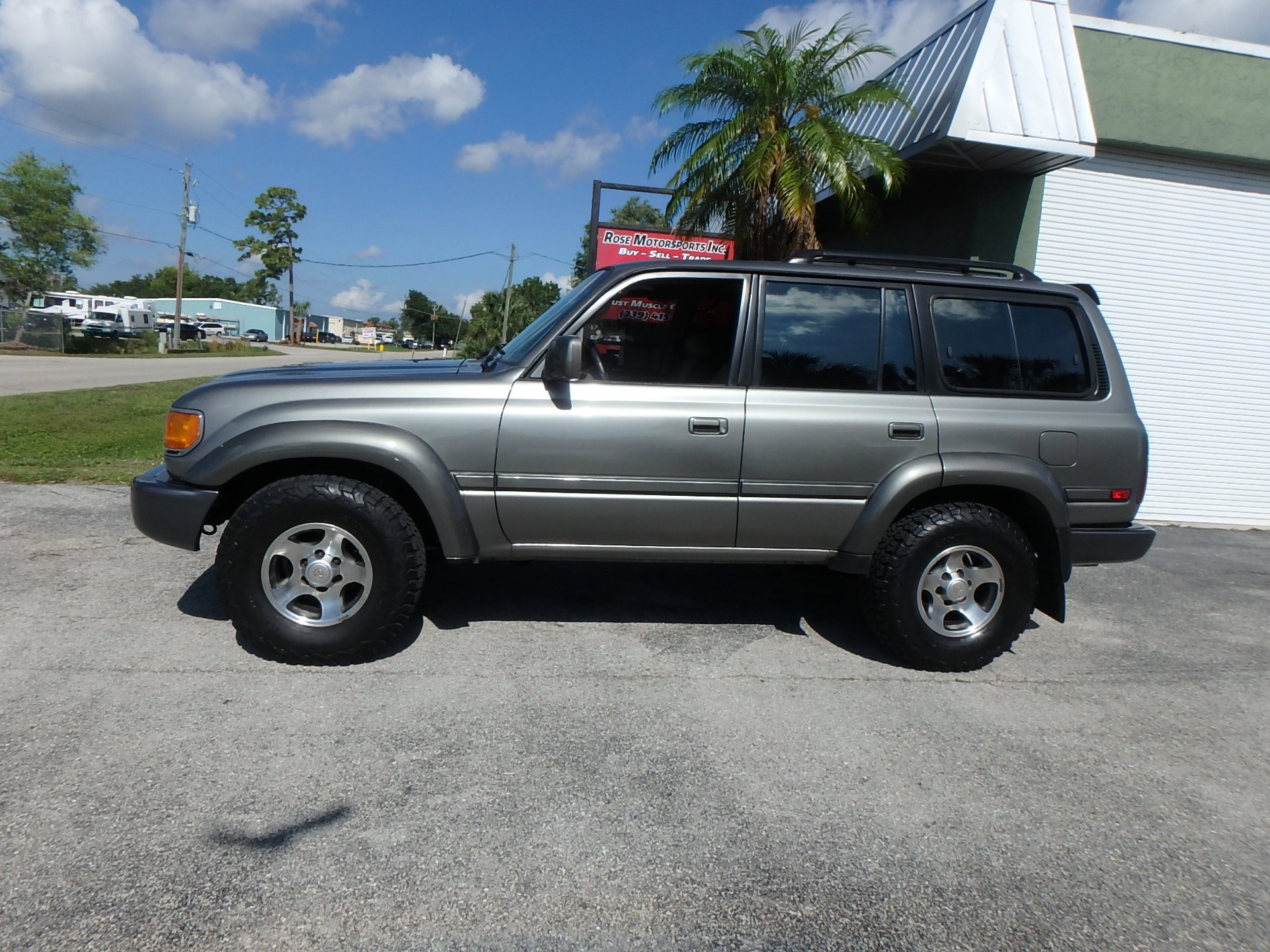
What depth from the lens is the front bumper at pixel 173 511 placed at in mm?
3850

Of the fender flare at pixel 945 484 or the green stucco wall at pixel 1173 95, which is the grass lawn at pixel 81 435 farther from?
the green stucco wall at pixel 1173 95

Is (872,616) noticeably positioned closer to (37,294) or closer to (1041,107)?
(1041,107)

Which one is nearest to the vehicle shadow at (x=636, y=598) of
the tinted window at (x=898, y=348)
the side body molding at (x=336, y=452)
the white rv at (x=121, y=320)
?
the side body molding at (x=336, y=452)

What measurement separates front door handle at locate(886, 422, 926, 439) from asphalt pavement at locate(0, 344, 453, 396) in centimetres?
817

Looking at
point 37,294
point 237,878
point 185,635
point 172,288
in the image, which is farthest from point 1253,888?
point 172,288

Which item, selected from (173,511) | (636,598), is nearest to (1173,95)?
(636,598)

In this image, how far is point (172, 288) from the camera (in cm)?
10419

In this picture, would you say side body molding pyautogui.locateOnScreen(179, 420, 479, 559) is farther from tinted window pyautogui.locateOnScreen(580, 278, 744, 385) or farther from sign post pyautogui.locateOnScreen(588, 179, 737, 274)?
sign post pyautogui.locateOnScreen(588, 179, 737, 274)

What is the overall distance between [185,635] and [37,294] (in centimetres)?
5421

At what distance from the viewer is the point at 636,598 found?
5215mm

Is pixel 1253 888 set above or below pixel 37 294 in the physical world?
below

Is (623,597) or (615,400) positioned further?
(623,597)

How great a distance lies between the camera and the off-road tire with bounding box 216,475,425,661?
3797 millimetres

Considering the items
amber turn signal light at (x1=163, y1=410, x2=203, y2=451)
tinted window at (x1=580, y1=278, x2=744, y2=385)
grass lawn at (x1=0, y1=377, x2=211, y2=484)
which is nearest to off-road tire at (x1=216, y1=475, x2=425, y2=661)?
amber turn signal light at (x1=163, y1=410, x2=203, y2=451)
